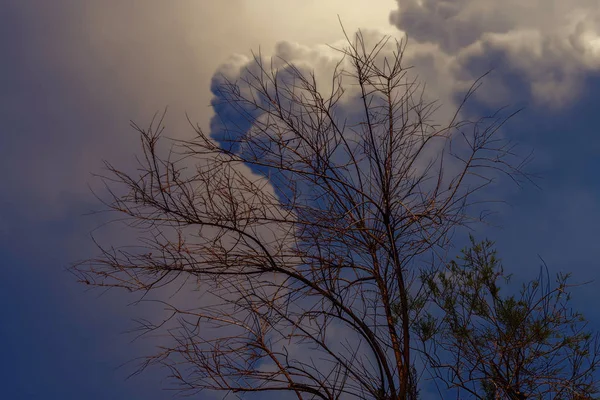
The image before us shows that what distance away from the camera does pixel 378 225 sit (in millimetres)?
3992

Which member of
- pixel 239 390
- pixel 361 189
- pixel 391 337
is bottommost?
pixel 239 390

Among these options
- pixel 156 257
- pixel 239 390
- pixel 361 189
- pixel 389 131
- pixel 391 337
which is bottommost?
pixel 239 390

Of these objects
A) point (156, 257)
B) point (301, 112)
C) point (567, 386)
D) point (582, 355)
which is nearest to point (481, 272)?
point (582, 355)

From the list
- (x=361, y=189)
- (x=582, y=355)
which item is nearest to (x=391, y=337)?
(x=361, y=189)

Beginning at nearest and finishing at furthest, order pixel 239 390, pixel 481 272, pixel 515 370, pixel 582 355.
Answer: pixel 239 390 → pixel 515 370 → pixel 582 355 → pixel 481 272

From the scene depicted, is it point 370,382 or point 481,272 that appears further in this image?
point 481,272

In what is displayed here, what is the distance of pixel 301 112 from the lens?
163 inches

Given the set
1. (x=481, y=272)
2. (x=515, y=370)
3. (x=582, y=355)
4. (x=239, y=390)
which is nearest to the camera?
(x=239, y=390)

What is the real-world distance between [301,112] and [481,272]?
3.02 m

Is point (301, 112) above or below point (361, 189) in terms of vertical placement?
above

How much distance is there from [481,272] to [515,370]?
5.05ft

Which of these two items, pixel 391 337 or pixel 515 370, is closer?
pixel 391 337

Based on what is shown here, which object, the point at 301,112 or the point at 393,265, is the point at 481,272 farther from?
the point at 301,112

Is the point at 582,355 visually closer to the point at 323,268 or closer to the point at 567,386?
the point at 567,386
